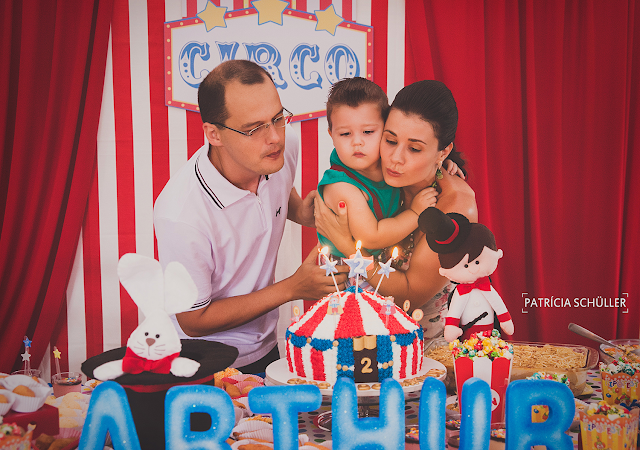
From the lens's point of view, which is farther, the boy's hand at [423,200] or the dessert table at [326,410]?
the boy's hand at [423,200]

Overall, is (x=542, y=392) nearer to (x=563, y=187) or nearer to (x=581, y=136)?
(x=563, y=187)

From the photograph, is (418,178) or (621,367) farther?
(418,178)

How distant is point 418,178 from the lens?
2.46 meters

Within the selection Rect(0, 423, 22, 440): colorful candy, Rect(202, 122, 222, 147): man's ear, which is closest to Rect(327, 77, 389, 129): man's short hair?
Rect(202, 122, 222, 147): man's ear

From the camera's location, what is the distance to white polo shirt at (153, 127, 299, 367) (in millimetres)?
2383

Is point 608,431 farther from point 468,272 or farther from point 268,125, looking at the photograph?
point 268,125

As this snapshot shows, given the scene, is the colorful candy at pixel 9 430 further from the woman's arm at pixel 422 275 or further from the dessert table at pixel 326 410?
the woman's arm at pixel 422 275

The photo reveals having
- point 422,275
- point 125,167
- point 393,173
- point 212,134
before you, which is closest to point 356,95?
point 393,173

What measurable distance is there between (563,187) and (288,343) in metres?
1.89

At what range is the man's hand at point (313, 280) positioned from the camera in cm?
246

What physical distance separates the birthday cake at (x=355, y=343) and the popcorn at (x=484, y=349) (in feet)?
0.58

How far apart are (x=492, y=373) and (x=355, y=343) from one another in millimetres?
480

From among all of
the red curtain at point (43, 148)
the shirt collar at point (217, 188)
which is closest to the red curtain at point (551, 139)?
the shirt collar at point (217, 188)

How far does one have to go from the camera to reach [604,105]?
275 centimetres
